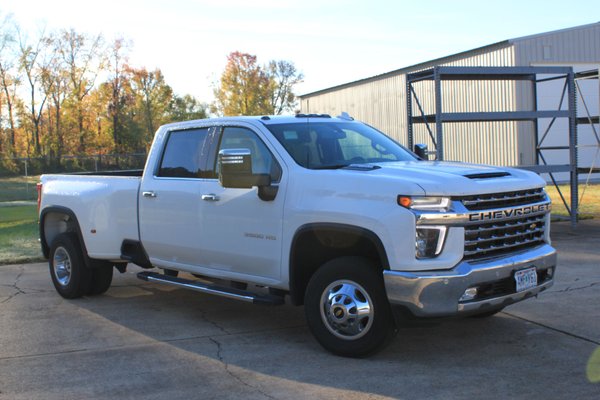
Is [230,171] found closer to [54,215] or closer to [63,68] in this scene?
[54,215]

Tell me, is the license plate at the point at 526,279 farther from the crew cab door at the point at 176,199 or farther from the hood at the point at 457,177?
the crew cab door at the point at 176,199

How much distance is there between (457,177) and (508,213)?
547mm

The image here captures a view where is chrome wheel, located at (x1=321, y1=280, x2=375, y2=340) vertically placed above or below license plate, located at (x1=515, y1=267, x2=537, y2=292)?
below

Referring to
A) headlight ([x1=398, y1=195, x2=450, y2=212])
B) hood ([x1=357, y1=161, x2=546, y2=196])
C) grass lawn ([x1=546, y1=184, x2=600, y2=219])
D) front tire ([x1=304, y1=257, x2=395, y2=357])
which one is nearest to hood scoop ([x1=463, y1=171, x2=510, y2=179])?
hood ([x1=357, y1=161, x2=546, y2=196])

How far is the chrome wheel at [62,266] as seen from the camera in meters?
8.33

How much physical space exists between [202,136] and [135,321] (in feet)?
6.63

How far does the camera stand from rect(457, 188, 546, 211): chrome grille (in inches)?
202

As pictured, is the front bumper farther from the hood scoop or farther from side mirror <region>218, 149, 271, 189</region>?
side mirror <region>218, 149, 271, 189</region>

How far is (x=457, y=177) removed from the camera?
206 inches

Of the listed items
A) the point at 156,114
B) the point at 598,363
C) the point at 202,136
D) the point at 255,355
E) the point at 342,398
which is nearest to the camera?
the point at 342,398

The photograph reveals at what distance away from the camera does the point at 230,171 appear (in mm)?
5816

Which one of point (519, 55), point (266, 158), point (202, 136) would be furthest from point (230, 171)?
point (519, 55)

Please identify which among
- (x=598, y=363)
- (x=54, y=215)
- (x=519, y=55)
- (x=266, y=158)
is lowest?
(x=598, y=363)

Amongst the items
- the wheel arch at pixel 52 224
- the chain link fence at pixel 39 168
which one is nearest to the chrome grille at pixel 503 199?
the wheel arch at pixel 52 224
